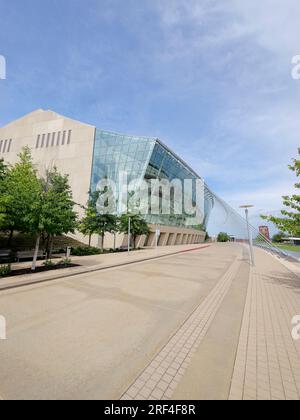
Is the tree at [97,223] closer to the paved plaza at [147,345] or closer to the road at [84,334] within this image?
the road at [84,334]

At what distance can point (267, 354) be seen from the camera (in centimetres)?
420

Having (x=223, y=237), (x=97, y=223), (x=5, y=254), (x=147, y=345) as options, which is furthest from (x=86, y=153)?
(x=223, y=237)

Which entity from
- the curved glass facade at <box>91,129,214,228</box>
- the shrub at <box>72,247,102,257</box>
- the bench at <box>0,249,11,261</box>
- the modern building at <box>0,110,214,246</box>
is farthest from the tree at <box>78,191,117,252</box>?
the curved glass facade at <box>91,129,214,228</box>

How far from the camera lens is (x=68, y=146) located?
4006 cm

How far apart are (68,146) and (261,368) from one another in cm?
4302

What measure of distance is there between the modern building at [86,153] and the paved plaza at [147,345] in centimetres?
2484

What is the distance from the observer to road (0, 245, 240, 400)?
329cm

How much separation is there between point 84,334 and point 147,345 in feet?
5.04

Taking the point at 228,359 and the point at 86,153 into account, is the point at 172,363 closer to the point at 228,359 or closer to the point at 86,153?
the point at 228,359

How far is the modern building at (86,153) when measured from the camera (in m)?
37.6

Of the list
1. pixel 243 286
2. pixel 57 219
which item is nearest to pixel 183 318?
pixel 243 286

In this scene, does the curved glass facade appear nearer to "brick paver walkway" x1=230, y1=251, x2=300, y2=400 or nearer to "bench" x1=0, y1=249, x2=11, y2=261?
"bench" x1=0, y1=249, x2=11, y2=261

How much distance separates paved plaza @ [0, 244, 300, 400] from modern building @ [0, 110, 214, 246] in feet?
81.5
